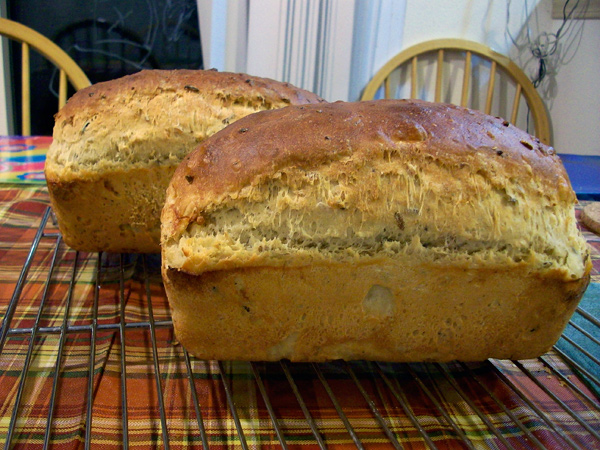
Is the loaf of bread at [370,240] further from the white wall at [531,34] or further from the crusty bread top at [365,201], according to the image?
the white wall at [531,34]

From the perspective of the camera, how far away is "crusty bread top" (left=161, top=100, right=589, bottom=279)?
71cm

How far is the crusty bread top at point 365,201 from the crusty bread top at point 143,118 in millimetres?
327

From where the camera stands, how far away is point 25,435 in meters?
0.67

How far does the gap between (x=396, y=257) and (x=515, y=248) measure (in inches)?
7.3

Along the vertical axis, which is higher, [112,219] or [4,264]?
[112,219]

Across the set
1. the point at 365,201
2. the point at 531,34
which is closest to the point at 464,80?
the point at 531,34

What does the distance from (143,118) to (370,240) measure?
0.64m

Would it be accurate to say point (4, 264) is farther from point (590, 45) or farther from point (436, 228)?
point (590, 45)

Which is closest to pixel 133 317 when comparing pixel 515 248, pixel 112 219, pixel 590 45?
pixel 112 219

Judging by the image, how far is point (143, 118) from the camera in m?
1.07

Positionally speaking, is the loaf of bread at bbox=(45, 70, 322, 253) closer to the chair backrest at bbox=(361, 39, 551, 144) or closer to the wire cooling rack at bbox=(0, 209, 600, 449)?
the wire cooling rack at bbox=(0, 209, 600, 449)

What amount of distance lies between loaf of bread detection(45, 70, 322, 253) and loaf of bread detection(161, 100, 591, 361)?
12.1 inches

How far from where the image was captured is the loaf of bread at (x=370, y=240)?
2.34 feet

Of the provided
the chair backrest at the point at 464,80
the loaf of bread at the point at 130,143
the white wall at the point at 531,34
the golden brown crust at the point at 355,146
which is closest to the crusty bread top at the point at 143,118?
the loaf of bread at the point at 130,143
